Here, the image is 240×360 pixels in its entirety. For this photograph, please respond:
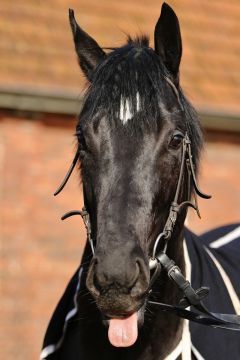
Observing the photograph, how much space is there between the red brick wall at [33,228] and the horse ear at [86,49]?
4.59 metres

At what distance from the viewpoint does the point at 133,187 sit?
3.33m

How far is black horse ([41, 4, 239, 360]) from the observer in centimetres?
318

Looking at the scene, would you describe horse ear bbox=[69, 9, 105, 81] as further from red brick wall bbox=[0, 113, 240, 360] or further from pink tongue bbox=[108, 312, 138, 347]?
red brick wall bbox=[0, 113, 240, 360]

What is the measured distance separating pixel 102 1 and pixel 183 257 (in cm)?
603

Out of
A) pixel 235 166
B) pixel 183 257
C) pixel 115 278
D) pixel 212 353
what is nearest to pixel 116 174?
pixel 115 278

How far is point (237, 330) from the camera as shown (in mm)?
3697

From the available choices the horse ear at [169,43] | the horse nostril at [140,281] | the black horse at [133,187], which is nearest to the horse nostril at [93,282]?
the black horse at [133,187]

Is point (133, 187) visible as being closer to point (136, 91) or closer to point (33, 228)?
point (136, 91)

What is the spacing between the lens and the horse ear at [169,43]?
3693 millimetres

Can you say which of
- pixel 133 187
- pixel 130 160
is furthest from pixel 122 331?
pixel 130 160

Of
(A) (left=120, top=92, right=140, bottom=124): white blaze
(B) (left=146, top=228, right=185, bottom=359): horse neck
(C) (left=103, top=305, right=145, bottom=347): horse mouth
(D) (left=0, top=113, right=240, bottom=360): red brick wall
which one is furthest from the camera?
(D) (left=0, top=113, right=240, bottom=360): red brick wall

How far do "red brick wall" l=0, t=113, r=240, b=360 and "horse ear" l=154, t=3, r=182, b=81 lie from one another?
4852 millimetres

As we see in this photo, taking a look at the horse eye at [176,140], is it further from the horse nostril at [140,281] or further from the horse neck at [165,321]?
the horse nostril at [140,281]

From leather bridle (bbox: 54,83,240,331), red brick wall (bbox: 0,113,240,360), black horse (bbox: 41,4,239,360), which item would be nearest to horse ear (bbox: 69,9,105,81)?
black horse (bbox: 41,4,239,360)
